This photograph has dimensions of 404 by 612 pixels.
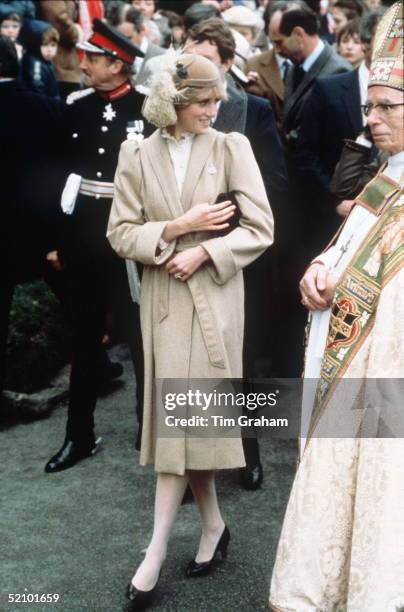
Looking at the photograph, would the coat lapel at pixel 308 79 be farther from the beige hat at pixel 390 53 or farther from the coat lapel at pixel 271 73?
the beige hat at pixel 390 53

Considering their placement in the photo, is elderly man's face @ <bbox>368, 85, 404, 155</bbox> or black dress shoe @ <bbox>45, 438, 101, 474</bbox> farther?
black dress shoe @ <bbox>45, 438, 101, 474</bbox>

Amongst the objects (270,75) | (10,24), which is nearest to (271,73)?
(270,75)

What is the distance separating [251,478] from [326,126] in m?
1.91

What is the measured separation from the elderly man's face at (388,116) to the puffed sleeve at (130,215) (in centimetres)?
96

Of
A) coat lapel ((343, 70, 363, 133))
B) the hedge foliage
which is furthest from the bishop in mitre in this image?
the hedge foliage

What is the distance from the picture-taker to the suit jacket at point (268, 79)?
6152 millimetres

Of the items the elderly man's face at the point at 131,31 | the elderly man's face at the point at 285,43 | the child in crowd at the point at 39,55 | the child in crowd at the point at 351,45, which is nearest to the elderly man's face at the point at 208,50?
the elderly man's face at the point at 285,43

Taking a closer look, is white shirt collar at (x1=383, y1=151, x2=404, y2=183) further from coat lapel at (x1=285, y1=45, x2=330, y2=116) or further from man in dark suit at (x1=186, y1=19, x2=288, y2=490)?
coat lapel at (x1=285, y1=45, x2=330, y2=116)

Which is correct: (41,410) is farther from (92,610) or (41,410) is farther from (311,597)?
(311,597)

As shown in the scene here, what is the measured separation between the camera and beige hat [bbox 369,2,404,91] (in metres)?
2.92

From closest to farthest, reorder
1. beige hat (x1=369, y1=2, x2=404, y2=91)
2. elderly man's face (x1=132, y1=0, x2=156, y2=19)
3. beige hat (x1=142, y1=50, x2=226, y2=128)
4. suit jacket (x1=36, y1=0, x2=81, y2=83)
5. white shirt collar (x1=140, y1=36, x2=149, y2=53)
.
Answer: beige hat (x1=369, y1=2, x2=404, y2=91)
beige hat (x1=142, y1=50, x2=226, y2=128)
white shirt collar (x1=140, y1=36, x2=149, y2=53)
suit jacket (x1=36, y1=0, x2=81, y2=83)
elderly man's face (x1=132, y1=0, x2=156, y2=19)

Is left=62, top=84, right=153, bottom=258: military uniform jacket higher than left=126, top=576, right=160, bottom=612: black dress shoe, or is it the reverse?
left=62, top=84, right=153, bottom=258: military uniform jacket

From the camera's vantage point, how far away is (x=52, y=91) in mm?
7527

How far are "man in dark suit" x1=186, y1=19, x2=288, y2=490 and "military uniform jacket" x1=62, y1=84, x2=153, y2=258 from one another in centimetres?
43
